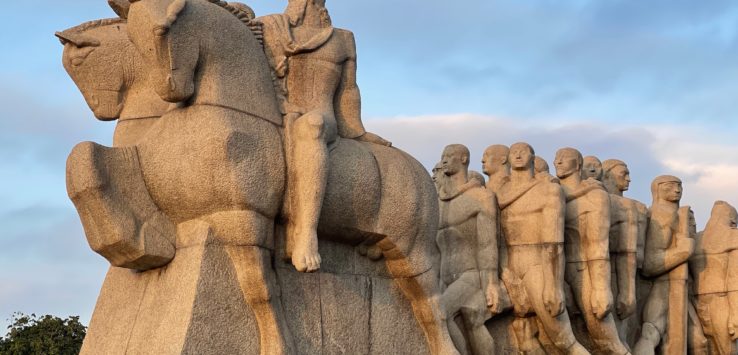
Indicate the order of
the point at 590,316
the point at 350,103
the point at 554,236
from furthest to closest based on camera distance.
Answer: the point at 590,316
the point at 554,236
the point at 350,103

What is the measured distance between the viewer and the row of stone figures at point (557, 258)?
13.6 metres

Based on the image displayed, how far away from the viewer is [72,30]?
11.0 metres

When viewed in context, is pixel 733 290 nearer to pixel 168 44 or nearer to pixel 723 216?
pixel 723 216

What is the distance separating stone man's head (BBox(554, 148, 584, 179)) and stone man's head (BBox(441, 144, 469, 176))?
48.0 inches

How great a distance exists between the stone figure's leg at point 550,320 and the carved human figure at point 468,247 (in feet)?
1.19

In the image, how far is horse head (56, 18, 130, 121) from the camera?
10.9 metres

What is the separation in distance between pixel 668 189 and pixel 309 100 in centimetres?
653

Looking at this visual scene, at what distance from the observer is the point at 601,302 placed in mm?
14000

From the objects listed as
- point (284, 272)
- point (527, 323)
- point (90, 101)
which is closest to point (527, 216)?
point (527, 323)

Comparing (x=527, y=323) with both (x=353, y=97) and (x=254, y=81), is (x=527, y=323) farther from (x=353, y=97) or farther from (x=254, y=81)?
(x=254, y=81)

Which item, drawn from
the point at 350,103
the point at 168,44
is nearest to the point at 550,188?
the point at 350,103

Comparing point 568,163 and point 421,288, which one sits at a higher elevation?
point 568,163

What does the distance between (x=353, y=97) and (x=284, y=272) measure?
172cm

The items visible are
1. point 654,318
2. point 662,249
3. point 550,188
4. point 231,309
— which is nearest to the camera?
point 231,309
